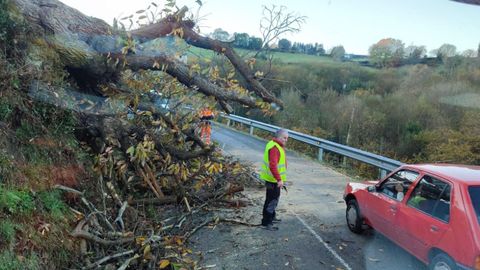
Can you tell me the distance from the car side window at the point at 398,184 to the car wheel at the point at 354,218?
78cm

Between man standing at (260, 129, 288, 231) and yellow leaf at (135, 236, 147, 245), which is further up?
man standing at (260, 129, 288, 231)

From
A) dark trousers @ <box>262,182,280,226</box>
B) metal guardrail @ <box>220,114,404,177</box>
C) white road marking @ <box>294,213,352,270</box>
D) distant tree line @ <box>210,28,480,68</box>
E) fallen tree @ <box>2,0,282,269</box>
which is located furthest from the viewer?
distant tree line @ <box>210,28,480,68</box>

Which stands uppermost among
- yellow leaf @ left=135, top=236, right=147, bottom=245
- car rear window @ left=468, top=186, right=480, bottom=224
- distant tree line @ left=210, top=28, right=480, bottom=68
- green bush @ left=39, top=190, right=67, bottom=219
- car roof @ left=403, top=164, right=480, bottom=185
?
distant tree line @ left=210, top=28, right=480, bottom=68

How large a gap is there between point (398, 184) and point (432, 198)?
0.77 meters

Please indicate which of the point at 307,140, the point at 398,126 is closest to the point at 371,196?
the point at 307,140

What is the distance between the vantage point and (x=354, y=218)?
23.3ft

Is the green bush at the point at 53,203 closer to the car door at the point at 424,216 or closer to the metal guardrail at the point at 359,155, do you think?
the car door at the point at 424,216

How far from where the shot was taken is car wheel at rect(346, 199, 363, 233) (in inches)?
273

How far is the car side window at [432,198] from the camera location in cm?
487

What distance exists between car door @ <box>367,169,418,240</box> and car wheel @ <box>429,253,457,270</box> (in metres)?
0.91

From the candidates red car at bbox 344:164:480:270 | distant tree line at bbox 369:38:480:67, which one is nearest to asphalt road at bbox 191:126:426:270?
red car at bbox 344:164:480:270

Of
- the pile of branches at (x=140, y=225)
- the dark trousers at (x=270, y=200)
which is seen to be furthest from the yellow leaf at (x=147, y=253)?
the dark trousers at (x=270, y=200)

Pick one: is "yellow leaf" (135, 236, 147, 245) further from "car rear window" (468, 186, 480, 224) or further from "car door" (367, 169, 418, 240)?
"car rear window" (468, 186, 480, 224)

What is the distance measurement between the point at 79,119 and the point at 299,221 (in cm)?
435
